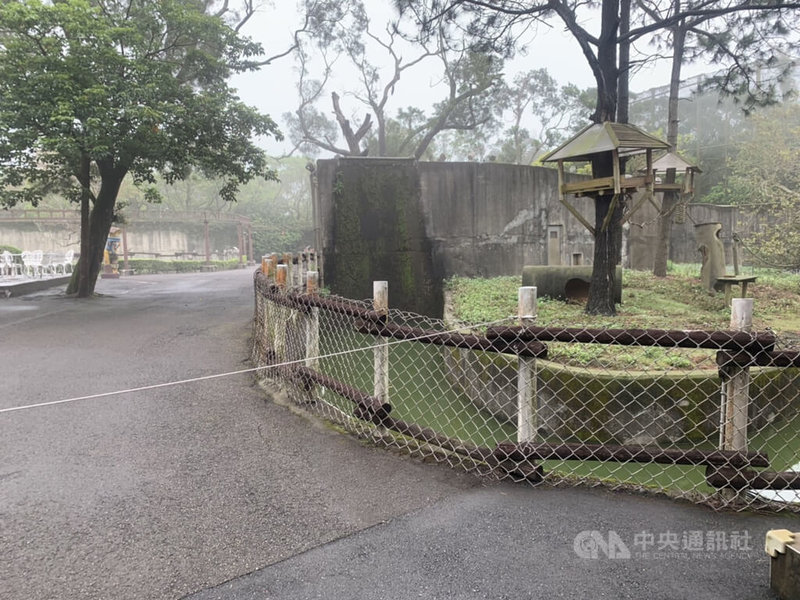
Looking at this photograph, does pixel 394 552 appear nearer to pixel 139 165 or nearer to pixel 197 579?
pixel 197 579

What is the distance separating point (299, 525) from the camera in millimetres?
2449

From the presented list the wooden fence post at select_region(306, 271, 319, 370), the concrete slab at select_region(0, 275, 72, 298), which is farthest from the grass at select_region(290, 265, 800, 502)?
the concrete slab at select_region(0, 275, 72, 298)

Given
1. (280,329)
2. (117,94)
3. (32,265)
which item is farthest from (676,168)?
(32,265)

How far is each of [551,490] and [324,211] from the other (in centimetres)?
834

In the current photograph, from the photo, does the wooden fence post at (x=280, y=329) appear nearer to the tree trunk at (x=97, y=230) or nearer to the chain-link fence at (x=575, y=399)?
the chain-link fence at (x=575, y=399)

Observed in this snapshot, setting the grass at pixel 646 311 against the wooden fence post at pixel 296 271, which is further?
the wooden fence post at pixel 296 271

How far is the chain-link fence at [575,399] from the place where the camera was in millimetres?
2541

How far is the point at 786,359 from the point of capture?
2.46 m

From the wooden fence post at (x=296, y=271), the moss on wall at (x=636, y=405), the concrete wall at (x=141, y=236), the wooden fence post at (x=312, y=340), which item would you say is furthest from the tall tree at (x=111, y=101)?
the concrete wall at (x=141, y=236)

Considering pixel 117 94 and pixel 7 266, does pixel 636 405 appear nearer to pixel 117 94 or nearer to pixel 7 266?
pixel 117 94

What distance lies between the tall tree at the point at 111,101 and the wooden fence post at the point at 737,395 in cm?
968

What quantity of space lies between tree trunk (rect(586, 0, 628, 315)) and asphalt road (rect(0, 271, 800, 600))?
13.8ft

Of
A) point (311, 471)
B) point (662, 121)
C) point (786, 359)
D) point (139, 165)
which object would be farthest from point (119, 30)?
point (662, 121)

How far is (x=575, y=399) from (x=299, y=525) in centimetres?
284
